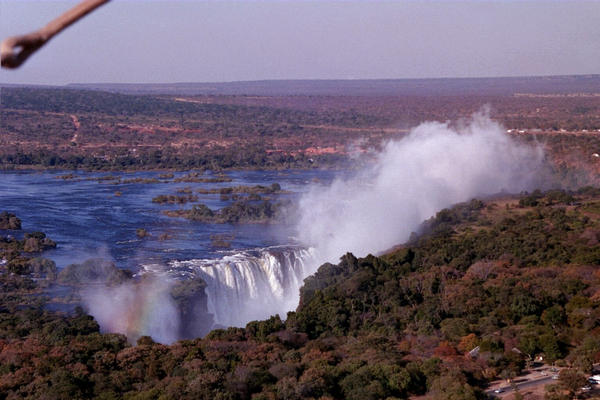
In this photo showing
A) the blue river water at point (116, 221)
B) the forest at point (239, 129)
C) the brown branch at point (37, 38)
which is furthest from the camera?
the forest at point (239, 129)

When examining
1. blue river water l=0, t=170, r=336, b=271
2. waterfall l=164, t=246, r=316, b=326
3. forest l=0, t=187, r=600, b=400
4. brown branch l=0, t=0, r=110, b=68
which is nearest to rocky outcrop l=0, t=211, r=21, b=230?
blue river water l=0, t=170, r=336, b=271

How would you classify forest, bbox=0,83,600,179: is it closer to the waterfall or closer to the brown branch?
the waterfall

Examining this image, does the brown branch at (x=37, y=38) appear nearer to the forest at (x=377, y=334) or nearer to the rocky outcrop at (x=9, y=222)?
the forest at (x=377, y=334)

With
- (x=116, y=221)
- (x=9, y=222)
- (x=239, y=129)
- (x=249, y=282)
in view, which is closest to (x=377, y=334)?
(x=249, y=282)

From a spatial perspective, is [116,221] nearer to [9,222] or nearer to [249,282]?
[9,222]

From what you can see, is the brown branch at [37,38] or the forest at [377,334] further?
the forest at [377,334]

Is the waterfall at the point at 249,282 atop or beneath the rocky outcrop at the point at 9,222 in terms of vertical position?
beneath

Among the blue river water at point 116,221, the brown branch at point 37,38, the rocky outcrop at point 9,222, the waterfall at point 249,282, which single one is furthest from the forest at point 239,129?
the brown branch at point 37,38

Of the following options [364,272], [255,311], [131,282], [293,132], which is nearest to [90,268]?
[131,282]
